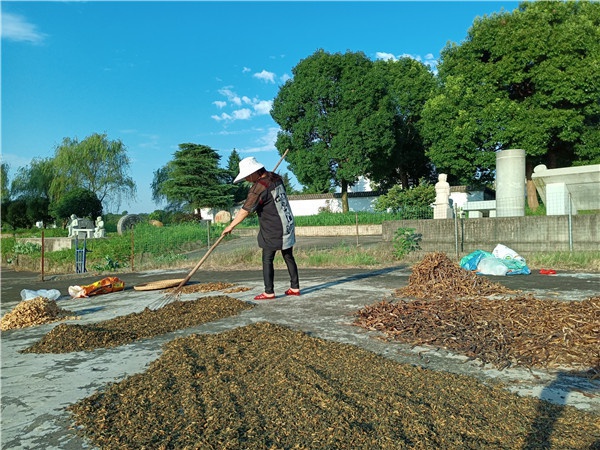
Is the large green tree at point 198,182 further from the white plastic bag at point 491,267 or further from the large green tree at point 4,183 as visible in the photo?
the white plastic bag at point 491,267

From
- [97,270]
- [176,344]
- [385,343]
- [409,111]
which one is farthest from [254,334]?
[409,111]

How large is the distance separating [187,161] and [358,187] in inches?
896

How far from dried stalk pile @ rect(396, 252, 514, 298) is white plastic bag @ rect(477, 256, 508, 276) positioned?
2.21 meters

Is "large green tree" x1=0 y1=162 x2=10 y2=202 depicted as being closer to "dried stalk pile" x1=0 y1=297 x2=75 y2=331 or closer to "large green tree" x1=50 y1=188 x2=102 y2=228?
"large green tree" x1=50 y1=188 x2=102 y2=228

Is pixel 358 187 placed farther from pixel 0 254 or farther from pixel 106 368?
pixel 106 368

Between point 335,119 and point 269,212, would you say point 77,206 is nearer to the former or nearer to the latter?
point 335,119

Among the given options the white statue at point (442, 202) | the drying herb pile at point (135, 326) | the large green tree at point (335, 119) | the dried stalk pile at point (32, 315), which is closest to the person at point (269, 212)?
the drying herb pile at point (135, 326)

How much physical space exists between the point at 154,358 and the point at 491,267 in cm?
730

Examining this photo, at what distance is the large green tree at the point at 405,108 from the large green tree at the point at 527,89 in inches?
409

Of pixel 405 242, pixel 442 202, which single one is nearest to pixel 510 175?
pixel 442 202

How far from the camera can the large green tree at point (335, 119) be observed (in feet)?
122

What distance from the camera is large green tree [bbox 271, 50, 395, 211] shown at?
37.3 m

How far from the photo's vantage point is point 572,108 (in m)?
25.5

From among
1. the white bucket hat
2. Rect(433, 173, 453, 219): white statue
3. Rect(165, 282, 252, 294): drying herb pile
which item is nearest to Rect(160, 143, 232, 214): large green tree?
Rect(433, 173, 453, 219): white statue
